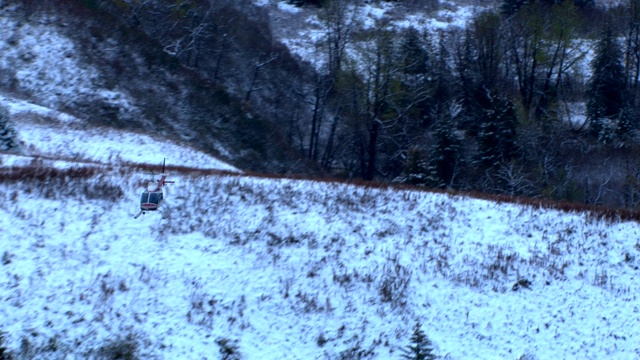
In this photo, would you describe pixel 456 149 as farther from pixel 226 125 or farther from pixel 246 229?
pixel 246 229

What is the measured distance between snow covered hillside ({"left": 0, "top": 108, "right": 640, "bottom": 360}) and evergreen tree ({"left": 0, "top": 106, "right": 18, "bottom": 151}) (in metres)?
7.32

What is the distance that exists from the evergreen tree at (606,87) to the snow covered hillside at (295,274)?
31.5 meters

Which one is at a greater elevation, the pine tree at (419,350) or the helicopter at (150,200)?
the helicopter at (150,200)

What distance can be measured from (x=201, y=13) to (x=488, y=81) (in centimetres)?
1979

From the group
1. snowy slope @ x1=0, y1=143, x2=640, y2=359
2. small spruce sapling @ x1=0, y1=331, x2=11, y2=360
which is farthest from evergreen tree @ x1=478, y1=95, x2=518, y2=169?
small spruce sapling @ x1=0, y1=331, x2=11, y2=360

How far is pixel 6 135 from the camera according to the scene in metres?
23.5

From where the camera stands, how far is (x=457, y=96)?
47625 millimetres

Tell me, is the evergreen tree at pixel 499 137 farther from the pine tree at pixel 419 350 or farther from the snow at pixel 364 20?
the pine tree at pixel 419 350

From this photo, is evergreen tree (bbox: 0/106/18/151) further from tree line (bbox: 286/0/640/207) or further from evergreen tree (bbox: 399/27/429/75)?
evergreen tree (bbox: 399/27/429/75)

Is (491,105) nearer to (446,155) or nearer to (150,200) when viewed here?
(446,155)

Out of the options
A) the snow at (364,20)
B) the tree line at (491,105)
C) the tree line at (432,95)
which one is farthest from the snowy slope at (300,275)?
the snow at (364,20)

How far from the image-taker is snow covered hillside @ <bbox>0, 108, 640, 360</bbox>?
11.6 meters

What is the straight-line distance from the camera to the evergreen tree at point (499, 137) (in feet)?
126

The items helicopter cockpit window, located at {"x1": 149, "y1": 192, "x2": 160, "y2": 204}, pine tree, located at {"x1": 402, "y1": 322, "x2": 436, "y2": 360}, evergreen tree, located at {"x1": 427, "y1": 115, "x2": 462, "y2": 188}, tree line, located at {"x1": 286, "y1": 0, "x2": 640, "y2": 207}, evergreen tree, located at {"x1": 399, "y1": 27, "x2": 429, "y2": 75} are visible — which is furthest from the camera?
evergreen tree, located at {"x1": 399, "y1": 27, "x2": 429, "y2": 75}
